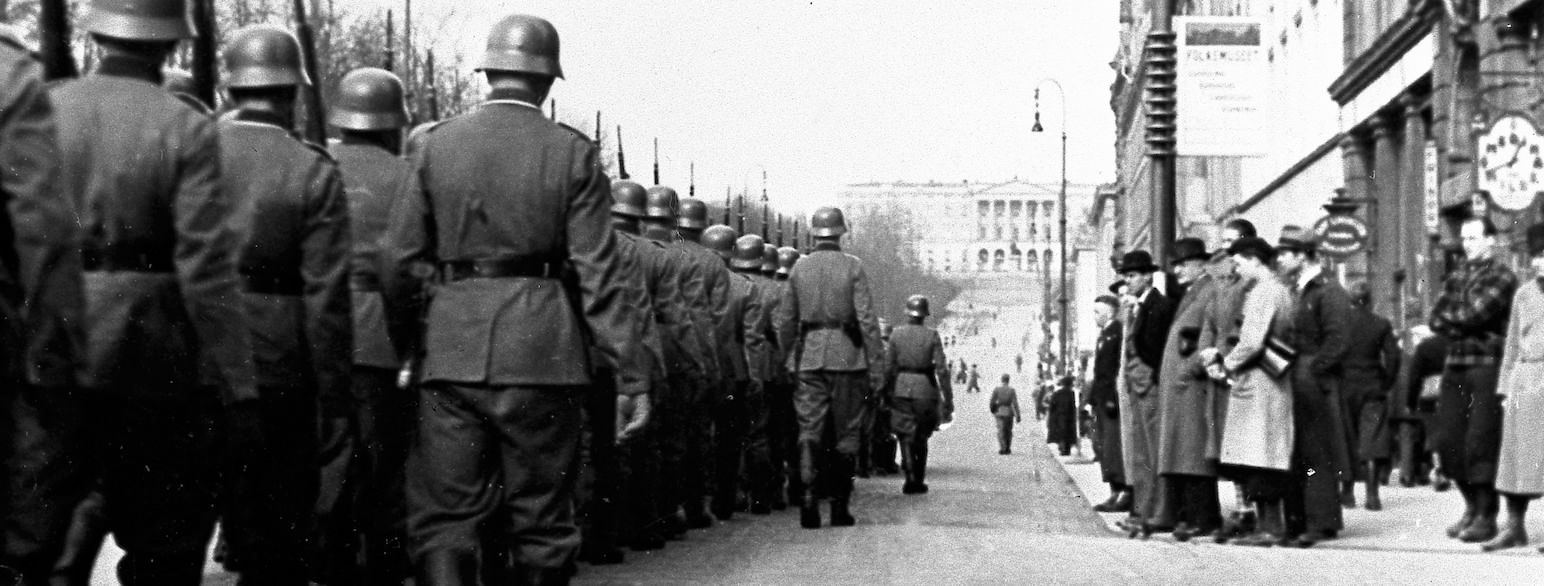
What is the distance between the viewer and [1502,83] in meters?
24.8

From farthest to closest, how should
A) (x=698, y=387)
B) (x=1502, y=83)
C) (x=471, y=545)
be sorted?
(x=1502, y=83)
(x=698, y=387)
(x=471, y=545)

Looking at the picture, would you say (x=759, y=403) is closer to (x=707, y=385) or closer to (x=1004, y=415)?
(x=707, y=385)

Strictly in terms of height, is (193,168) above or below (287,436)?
above

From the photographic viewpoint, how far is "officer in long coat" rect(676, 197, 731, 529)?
15344 mm

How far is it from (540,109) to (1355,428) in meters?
11.9

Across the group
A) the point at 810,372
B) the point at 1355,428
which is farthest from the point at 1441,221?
the point at 810,372

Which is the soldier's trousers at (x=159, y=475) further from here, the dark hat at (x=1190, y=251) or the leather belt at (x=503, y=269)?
the dark hat at (x=1190, y=251)

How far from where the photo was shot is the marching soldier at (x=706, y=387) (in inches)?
603

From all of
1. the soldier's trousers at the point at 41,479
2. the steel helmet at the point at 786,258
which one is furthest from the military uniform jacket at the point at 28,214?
the steel helmet at the point at 786,258

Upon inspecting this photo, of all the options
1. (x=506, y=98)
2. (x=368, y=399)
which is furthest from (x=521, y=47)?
(x=368, y=399)

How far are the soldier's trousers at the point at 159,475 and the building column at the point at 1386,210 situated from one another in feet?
88.0

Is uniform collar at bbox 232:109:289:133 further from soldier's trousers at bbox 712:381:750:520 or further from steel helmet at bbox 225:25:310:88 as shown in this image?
soldier's trousers at bbox 712:381:750:520

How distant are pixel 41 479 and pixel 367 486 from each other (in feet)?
10.6

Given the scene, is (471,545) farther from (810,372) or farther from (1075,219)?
(1075,219)
